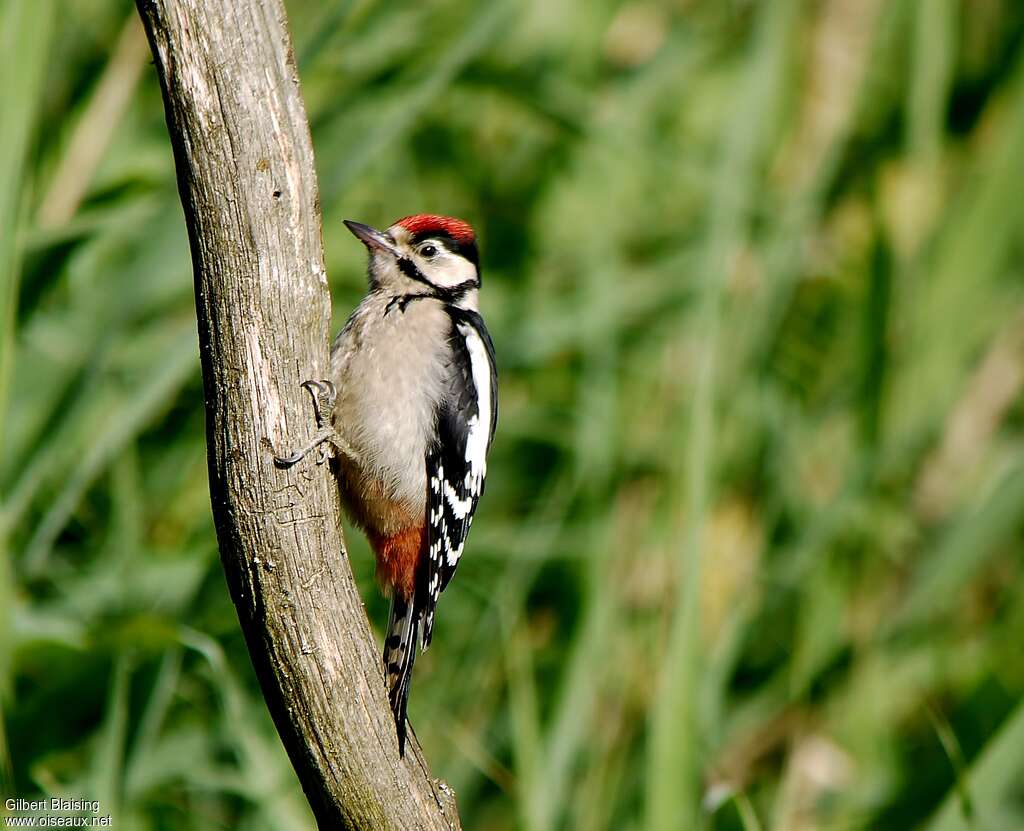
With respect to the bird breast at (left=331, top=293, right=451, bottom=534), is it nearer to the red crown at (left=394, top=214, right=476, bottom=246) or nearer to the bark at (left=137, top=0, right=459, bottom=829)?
the red crown at (left=394, top=214, right=476, bottom=246)

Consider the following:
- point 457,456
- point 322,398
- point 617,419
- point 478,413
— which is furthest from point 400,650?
point 617,419

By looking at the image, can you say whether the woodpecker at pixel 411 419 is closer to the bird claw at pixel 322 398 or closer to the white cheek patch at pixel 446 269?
the white cheek patch at pixel 446 269

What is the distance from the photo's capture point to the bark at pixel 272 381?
1.60 m

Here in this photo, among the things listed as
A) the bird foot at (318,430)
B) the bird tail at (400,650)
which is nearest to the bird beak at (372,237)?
the bird foot at (318,430)

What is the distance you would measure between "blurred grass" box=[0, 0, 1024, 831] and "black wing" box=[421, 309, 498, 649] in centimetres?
44

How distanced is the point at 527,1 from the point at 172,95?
10.5ft

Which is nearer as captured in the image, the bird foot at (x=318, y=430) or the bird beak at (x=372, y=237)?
the bird foot at (x=318, y=430)

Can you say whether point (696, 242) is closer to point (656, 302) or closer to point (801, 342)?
point (656, 302)

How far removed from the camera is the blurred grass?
2.85m

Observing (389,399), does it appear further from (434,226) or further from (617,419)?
(617,419)

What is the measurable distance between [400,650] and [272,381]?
97cm

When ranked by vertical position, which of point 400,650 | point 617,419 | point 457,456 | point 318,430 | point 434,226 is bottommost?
point 617,419

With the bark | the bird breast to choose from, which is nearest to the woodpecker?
the bird breast

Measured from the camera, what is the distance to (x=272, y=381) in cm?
174
